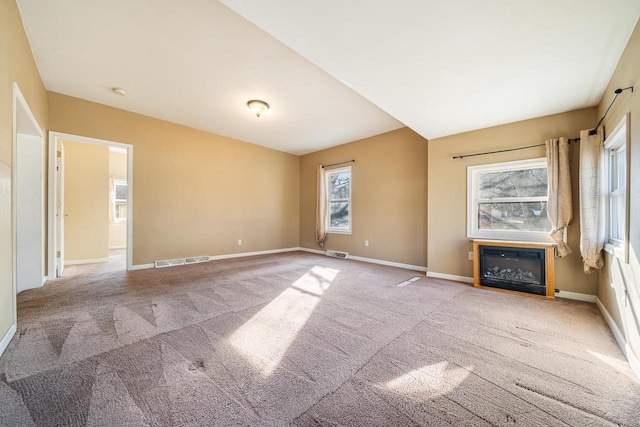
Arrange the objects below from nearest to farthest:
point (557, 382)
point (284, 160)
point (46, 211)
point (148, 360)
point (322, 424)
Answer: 1. point (322, 424)
2. point (557, 382)
3. point (148, 360)
4. point (46, 211)
5. point (284, 160)

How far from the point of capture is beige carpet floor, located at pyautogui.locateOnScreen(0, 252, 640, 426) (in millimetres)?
1220

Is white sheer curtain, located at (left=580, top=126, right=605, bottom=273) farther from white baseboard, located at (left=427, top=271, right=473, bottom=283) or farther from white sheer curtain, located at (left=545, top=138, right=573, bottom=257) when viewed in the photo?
white baseboard, located at (left=427, top=271, right=473, bottom=283)

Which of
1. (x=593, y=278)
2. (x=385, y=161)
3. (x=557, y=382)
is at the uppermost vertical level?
(x=385, y=161)

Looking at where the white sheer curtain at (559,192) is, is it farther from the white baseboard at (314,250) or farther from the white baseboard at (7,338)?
the white baseboard at (7,338)

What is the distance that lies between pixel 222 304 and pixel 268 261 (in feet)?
8.11

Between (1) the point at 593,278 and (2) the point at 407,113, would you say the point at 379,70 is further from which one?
(1) the point at 593,278

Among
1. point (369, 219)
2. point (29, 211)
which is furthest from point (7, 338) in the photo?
point (369, 219)

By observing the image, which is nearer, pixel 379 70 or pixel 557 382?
pixel 557 382

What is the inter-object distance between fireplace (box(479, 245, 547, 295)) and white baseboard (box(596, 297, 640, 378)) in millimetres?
599

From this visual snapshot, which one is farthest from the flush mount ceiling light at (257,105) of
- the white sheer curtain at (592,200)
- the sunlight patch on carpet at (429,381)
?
the white sheer curtain at (592,200)

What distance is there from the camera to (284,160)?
6.57 meters

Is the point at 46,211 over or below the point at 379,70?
below

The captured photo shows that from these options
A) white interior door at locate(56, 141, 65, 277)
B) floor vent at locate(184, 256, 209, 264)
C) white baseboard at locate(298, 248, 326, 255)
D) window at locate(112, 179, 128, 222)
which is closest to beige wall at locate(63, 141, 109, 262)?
white interior door at locate(56, 141, 65, 277)

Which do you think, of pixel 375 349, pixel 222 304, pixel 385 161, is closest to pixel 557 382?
pixel 375 349
